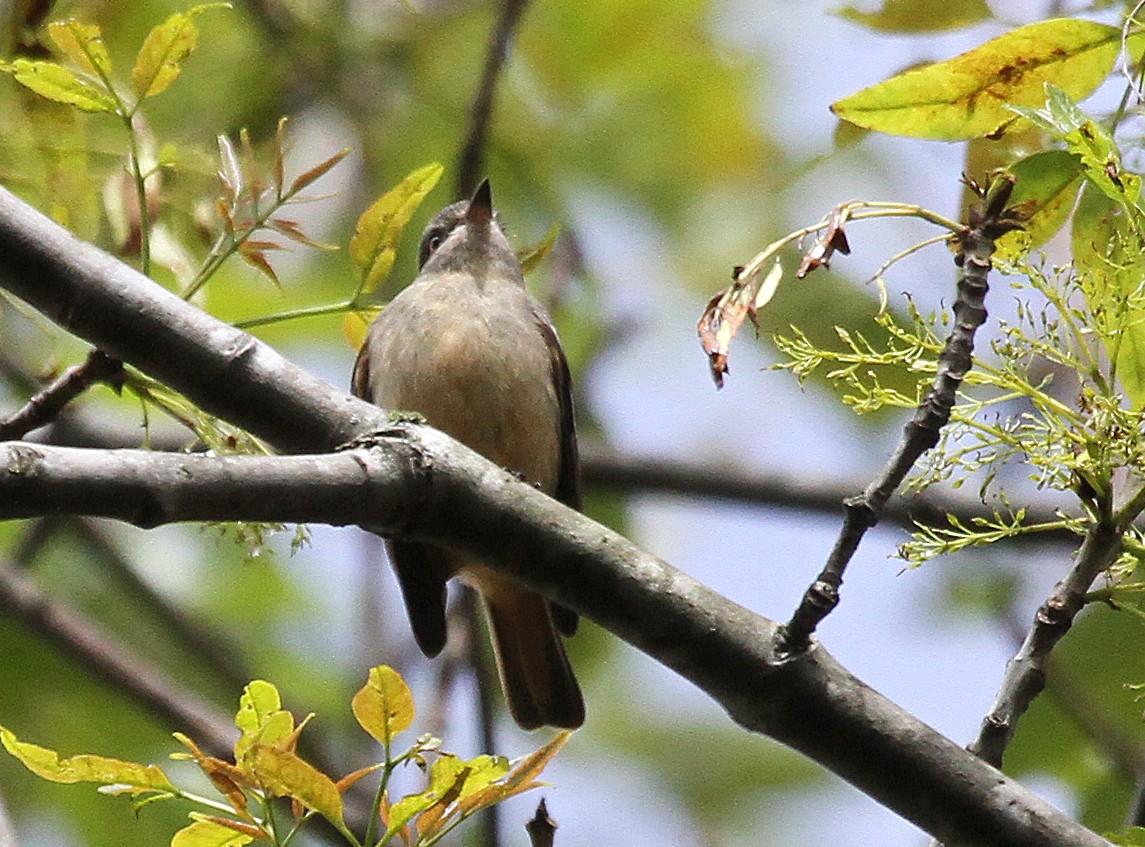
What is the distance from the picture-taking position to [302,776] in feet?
7.20

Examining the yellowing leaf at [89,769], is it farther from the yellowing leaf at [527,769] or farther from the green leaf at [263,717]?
the yellowing leaf at [527,769]

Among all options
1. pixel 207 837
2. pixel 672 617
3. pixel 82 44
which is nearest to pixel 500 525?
pixel 672 617

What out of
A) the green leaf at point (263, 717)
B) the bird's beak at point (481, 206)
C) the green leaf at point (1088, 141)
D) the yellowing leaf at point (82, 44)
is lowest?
the green leaf at point (263, 717)

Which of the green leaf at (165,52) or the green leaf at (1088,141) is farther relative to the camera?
the green leaf at (165,52)

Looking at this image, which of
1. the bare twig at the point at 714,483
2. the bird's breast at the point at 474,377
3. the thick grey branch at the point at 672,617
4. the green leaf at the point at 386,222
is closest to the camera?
the thick grey branch at the point at 672,617

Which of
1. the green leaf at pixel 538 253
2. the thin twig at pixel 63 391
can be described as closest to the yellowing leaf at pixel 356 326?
the green leaf at pixel 538 253

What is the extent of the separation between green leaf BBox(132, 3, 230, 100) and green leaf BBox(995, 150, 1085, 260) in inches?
55.5

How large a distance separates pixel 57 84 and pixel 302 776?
130 cm

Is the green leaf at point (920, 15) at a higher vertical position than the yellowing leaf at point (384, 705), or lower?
higher

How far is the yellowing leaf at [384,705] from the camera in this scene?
225 centimetres

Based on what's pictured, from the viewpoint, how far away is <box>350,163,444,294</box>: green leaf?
2.96 m

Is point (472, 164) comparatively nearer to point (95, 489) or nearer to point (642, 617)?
point (642, 617)

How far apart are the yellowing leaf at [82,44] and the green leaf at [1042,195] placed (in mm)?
1591

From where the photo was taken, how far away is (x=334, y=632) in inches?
257
